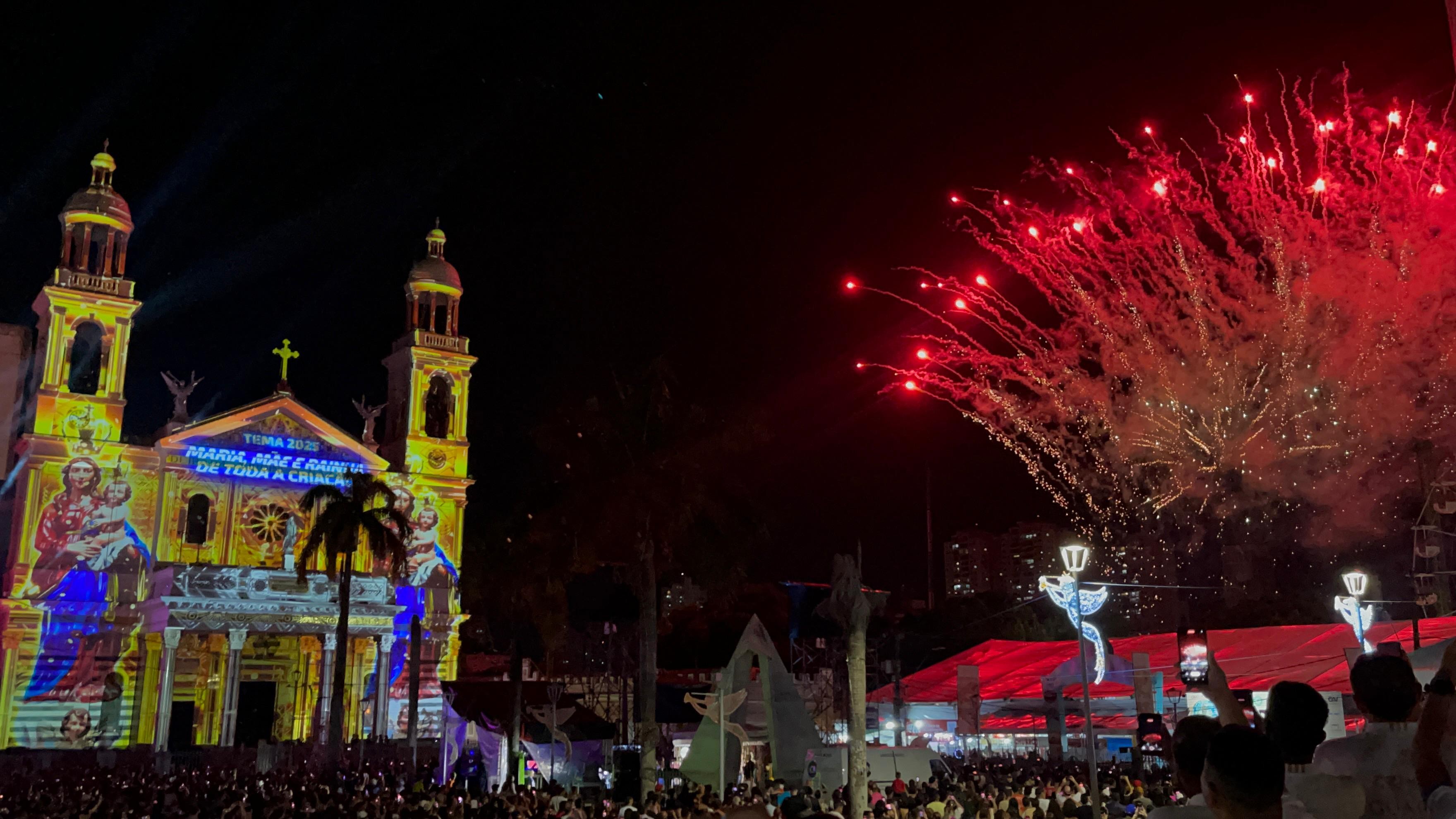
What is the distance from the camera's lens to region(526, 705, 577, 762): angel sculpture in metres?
28.3

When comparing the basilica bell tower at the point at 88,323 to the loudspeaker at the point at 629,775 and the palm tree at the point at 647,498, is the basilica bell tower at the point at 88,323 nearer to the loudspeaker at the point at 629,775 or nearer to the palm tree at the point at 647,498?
the palm tree at the point at 647,498

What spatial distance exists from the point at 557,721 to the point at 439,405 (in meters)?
24.4

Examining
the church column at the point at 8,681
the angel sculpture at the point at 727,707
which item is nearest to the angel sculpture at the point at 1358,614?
the angel sculpture at the point at 727,707

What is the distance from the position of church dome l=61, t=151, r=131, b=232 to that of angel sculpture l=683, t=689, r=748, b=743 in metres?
34.7

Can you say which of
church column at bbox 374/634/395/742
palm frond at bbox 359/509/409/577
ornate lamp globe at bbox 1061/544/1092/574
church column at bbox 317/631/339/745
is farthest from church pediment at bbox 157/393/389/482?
ornate lamp globe at bbox 1061/544/1092/574

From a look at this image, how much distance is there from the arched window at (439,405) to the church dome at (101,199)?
13.2 m

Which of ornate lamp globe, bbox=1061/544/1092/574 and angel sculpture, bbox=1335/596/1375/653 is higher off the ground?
ornate lamp globe, bbox=1061/544/1092/574

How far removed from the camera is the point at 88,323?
142 feet

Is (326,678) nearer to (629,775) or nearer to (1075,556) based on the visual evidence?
(629,775)

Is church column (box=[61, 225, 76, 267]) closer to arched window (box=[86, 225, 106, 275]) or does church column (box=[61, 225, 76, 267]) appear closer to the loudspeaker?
arched window (box=[86, 225, 106, 275])

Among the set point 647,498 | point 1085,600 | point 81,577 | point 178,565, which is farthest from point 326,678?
point 1085,600

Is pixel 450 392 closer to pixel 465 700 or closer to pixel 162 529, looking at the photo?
pixel 162 529

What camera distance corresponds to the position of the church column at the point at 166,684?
128 feet

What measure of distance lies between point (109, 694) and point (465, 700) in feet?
44.2
